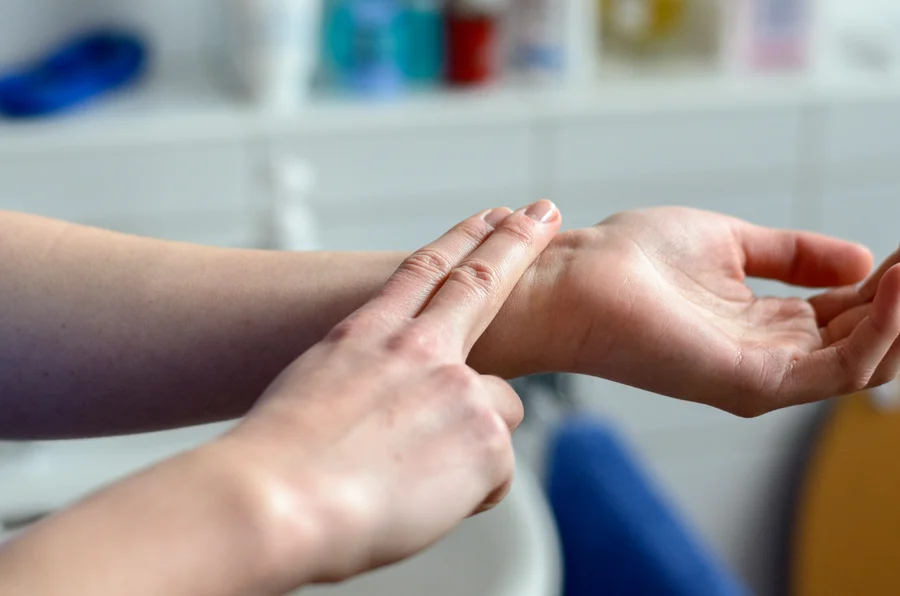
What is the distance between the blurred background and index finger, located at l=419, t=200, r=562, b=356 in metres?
0.48

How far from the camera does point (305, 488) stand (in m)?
0.36

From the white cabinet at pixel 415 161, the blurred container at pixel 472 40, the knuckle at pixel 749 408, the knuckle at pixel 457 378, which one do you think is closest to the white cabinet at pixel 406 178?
the white cabinet at pixel 415 161

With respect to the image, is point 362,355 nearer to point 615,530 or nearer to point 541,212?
point 541,212

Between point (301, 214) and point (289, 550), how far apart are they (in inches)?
27.3

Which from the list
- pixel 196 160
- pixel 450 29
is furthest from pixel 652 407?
pixel 196 160

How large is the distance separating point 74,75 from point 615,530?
0.86 m

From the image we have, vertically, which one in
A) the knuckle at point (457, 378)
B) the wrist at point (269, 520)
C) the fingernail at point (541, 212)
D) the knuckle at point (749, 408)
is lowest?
the knuckle at point (749, 408)

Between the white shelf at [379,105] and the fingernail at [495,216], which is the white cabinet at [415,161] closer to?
the white shelf at [379,105]

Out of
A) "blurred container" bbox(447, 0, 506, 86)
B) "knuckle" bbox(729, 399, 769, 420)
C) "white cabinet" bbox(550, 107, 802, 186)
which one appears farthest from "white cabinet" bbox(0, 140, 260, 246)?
"knuckle" bbox(729, 399, 769, 420)

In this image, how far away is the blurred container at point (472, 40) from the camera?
1.22 metres

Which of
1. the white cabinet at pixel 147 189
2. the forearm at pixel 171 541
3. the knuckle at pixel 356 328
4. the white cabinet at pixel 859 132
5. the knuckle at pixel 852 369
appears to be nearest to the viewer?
the forearm at pixel 171 541

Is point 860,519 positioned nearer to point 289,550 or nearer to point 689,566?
point 689,566

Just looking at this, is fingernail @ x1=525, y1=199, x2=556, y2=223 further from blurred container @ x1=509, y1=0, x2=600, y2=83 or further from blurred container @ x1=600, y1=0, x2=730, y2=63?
blurred container @ x1=600, y1=0, x2=730, y2=63

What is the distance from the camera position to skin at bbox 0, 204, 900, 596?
356 mm
